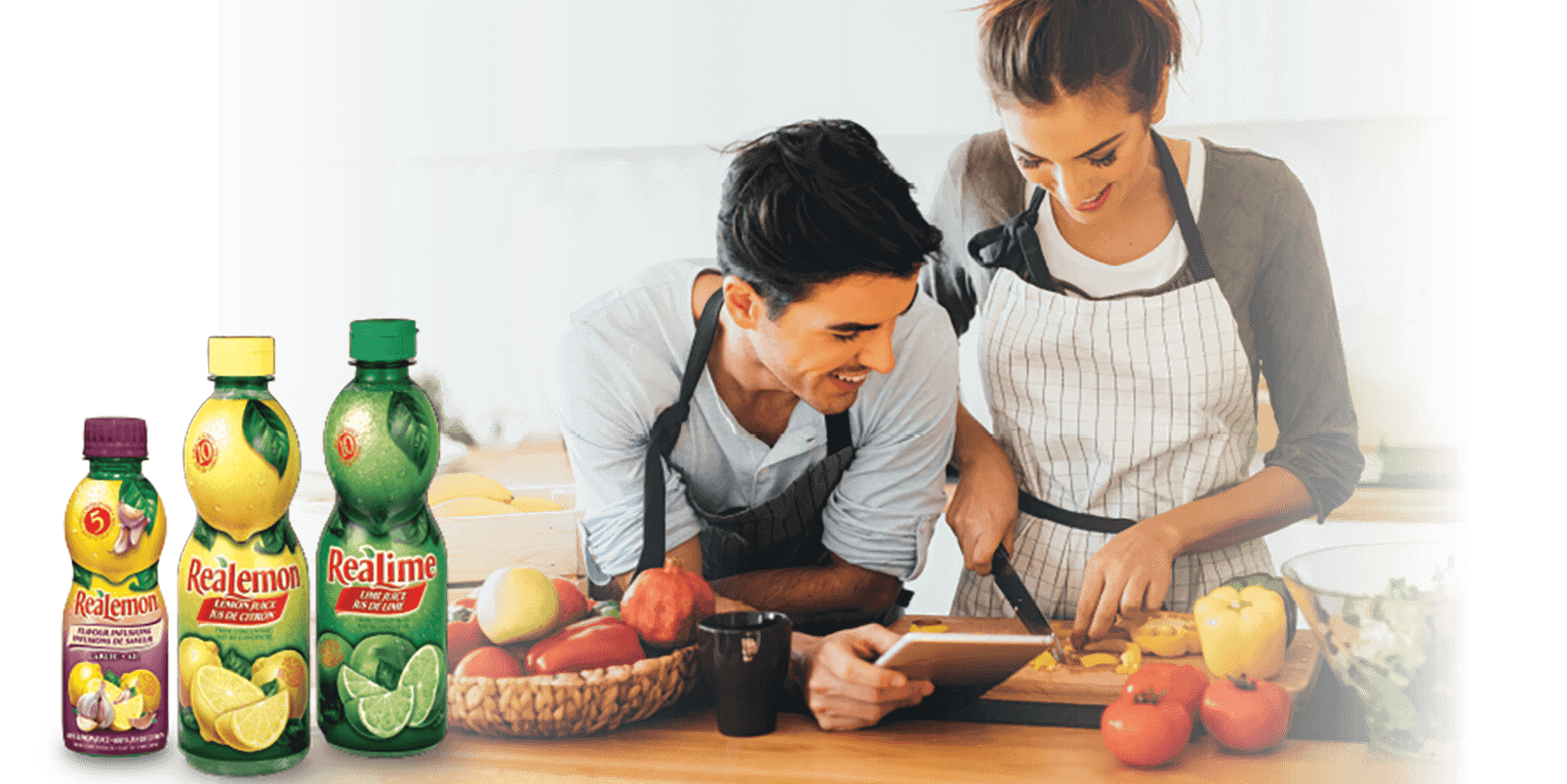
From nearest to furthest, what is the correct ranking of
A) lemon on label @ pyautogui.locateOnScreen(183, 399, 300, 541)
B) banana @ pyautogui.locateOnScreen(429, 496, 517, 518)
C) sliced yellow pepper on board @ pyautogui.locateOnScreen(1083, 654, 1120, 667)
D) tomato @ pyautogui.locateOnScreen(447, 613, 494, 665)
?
lemon on label @ pyautogui.locateOnScreen(183, 399, 300, 541) < tomato @ pyautogui.locateOnScreen(447, 613, 494, 665) < sliced yellow pepper on board @ pyautogui.locateOnScreen(1083, 654, 1120, 667) < banana @ pyautogui.locateOnScreen(429, 496, 517, 518)

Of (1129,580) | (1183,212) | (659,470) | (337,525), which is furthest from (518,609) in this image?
(1183,212)

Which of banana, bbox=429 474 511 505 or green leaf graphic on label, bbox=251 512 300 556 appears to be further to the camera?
banana, bbox=429 474 511 505

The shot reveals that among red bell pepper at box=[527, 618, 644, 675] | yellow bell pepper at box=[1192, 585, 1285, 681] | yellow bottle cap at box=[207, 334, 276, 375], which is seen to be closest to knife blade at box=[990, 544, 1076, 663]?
yellow bell pepper at box=[1192, 585, 1285, 681]

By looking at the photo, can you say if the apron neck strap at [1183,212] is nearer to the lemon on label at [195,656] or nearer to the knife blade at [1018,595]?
the knife blade at [1018,595]

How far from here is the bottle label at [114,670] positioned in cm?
100

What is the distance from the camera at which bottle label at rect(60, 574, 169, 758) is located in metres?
1.00

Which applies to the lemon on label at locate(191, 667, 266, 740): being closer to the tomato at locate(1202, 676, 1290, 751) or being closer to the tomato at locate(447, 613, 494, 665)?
the tomato at locate(447, 613, 494, 665)

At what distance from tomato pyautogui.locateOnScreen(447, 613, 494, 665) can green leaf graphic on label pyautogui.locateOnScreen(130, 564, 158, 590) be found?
0.25m

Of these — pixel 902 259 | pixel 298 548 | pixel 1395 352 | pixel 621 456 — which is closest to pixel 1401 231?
pixel 1395 352

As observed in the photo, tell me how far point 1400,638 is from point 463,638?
859mm

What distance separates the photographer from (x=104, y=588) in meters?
1.00

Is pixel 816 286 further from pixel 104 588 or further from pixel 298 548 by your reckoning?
pixel 104 588

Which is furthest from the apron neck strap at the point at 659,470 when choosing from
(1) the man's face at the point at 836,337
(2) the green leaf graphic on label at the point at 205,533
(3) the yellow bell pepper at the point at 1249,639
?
(3) the yellow bell pepper at the point at 1249,639

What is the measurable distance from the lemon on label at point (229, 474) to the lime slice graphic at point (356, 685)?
141mm
